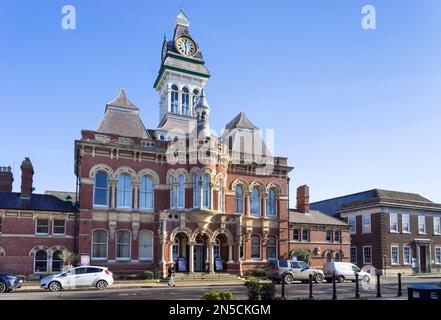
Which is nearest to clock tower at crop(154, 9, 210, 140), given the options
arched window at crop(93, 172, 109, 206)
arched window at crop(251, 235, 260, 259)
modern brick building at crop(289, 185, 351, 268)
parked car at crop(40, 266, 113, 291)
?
arched window at crop(93, 172, 109, 206)

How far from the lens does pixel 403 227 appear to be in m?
Answer: 50.6

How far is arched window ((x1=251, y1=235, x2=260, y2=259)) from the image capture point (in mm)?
40750

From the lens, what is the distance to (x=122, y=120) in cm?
4012

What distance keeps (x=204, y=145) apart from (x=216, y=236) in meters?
8.13

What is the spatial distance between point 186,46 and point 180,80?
14.5 feet

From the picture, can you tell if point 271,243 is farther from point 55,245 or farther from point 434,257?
point 434,257

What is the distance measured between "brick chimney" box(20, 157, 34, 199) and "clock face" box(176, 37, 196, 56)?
70.9 ft

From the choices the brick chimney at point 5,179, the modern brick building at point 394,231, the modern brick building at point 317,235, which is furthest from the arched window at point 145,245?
the modern brick building at point 394,231

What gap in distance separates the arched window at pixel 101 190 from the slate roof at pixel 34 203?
6.71 feet

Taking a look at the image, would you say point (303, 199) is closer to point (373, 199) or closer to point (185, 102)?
point (373, 199)

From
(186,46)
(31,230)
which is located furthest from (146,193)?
(186,46)

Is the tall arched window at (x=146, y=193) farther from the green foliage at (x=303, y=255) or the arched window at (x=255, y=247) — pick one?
the green foliage at (x=303, y=255)
